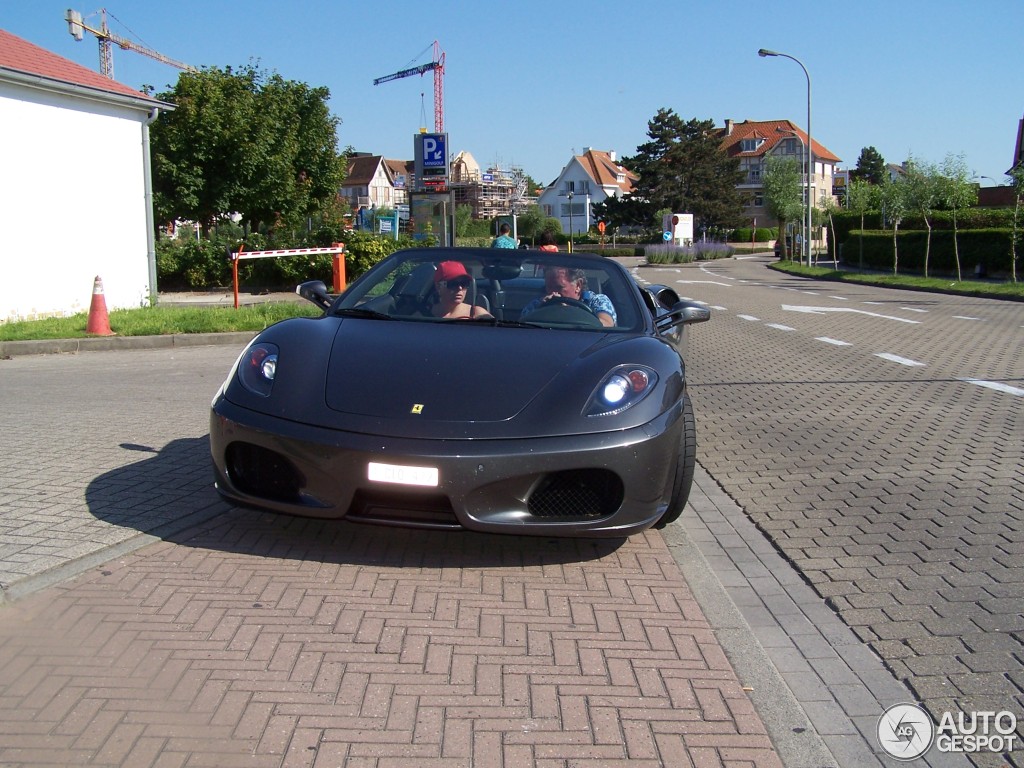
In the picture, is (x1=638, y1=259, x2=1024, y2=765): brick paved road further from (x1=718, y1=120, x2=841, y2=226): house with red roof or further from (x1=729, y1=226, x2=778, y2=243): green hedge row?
(x1=718, y1=120, x2=841, y2=226): house with red roof

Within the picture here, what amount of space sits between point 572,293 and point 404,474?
185cm

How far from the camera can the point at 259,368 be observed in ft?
14.5

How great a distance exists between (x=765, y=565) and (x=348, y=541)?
1858 millimetres

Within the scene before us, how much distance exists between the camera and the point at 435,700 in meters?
2.98

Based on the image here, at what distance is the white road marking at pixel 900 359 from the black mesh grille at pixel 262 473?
8.72 meters

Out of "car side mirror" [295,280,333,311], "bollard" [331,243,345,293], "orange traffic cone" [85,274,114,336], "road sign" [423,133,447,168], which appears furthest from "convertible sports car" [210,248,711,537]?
"road sign" [423,133,447,168]

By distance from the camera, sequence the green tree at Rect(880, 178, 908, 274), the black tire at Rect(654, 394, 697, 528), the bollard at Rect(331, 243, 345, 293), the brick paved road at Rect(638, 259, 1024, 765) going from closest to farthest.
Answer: the brick paved road at Rect(638, 259, 1024, 765) < the black tire at Rect(654, 394, 697, 528) < the bollard at Rect(331, 243, 345, 293) < the green tree at Rect(880, 178, 908, 274)

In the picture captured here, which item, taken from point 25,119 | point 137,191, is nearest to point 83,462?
point 25,119

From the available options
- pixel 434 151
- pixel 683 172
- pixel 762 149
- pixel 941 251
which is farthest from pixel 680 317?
pixel 762 149

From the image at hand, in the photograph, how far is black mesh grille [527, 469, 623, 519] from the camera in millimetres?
3922

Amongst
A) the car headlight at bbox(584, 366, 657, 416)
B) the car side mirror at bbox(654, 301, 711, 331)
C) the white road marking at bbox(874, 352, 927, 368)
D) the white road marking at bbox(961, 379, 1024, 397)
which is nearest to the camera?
the car headlight at bbox(584, 366, 657, 416)

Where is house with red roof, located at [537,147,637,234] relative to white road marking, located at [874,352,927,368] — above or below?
above

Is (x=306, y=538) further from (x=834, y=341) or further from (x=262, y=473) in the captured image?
(x=834, y=341)

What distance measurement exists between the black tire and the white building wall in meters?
13.6
